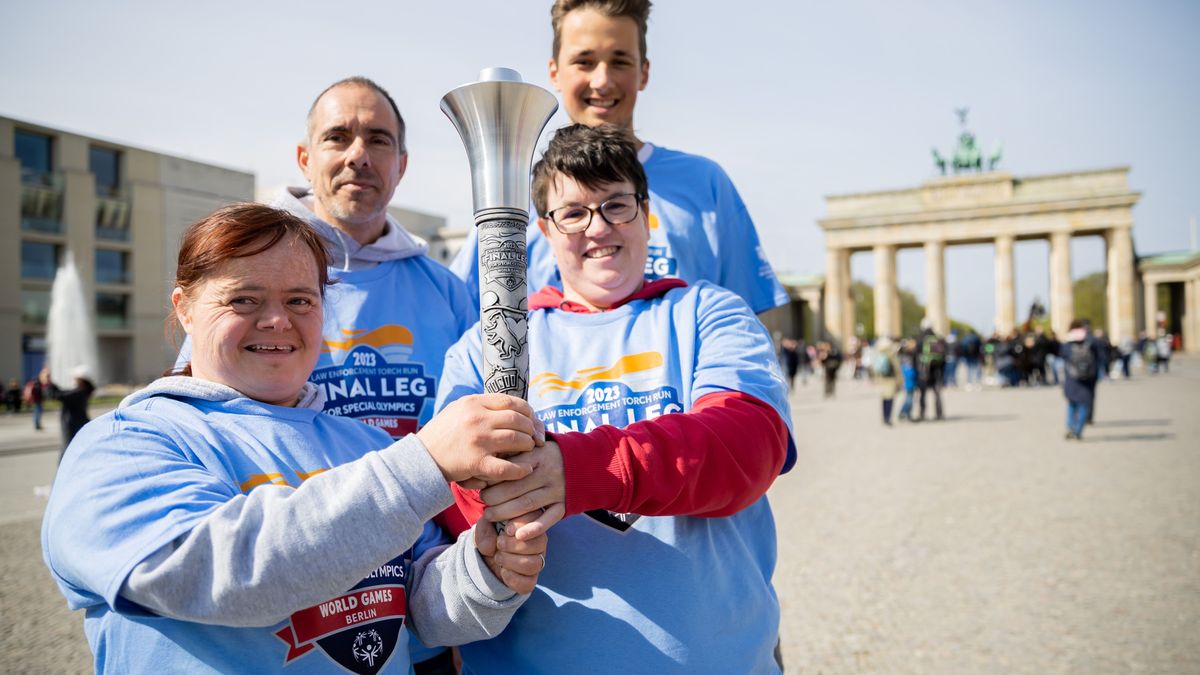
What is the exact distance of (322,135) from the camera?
2834 mm

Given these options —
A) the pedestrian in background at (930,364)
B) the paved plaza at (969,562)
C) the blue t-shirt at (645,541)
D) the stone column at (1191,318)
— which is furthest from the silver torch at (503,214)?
the stone column at (1191,318)

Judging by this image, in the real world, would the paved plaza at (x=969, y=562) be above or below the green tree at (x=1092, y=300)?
below

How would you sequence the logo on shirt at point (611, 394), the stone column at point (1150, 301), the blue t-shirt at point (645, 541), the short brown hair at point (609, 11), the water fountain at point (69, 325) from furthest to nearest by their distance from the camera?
1. the stone column at point (1150, 301)
2. the water fountain at point (69, 325)
3. the short brown hair at point (609, 11)
4. the logo on shirt at point (611, 394)
5. the blue t-shirt at point (645, 541)

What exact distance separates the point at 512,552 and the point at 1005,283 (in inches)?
2480

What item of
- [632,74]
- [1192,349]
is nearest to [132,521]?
[632,74]

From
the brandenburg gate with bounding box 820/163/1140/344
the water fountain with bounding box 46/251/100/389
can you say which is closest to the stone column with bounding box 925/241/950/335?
the brandenburg gate with bounding box 820/163/1140/344

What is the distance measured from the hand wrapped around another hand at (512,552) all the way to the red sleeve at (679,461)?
10 centimetres

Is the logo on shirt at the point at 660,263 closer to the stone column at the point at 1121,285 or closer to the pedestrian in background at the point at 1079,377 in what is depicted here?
the pedestrian in background at the point at 1079,377

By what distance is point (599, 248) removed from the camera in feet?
7.15

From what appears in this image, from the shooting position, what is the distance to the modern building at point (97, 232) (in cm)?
4084

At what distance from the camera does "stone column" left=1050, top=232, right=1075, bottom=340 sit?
180 feet

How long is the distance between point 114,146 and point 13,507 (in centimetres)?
4560

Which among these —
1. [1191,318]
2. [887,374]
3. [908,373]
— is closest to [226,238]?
[887,374]

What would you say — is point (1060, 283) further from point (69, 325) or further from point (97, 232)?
point (97, 232)
